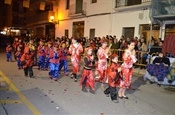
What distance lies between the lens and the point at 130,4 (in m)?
17.2

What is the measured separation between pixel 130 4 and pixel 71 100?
1241 cm

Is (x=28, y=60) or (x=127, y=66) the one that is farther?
(x=28, y=60)

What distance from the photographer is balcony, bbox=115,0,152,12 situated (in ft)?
50.3

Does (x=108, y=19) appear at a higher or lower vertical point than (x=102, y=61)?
higher

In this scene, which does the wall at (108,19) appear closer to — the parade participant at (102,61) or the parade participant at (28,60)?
the parade participant at (102,61)

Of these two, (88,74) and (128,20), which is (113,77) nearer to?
(88,74)

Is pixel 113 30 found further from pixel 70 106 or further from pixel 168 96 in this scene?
pixel 70 106

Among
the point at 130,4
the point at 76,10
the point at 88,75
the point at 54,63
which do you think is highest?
the point at 76,10

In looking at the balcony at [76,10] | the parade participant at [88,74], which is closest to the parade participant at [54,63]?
the parade participant at [88,74]

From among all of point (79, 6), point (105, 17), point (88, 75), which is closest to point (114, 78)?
point (88, 75)

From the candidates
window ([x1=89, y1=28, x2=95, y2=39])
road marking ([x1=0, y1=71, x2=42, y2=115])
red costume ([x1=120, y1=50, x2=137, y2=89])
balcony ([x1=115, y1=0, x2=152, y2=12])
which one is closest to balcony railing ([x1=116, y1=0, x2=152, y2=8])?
balcony ([x1=115, y1=0, x2=152, y2=12])

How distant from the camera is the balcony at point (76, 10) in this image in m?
22.7

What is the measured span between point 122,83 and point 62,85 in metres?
2.38

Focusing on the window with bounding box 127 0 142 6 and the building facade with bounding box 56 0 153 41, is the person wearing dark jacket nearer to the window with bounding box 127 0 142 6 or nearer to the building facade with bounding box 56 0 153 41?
the building facade with bounding box 56 0 153 41
